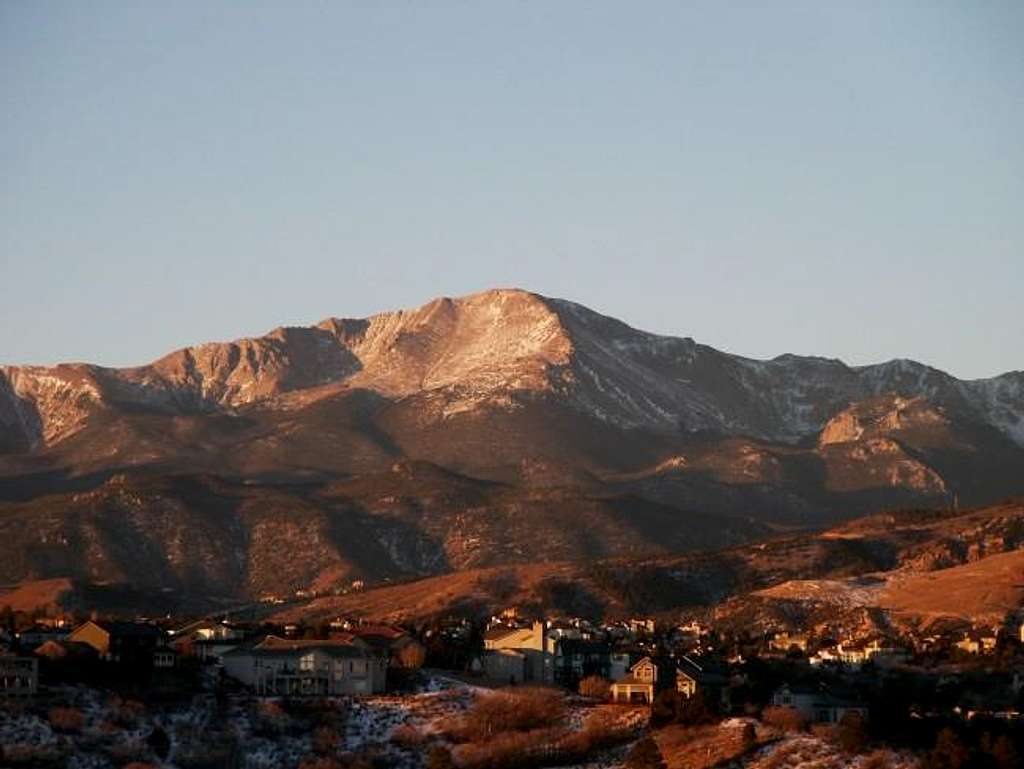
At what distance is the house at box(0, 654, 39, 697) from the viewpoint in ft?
439

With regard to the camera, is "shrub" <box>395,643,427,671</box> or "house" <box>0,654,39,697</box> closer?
"house" <box>0,654,39,697</box>

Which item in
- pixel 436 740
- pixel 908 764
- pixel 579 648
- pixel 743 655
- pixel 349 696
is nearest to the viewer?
pixel 908 764

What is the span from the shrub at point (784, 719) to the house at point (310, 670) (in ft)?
74.1

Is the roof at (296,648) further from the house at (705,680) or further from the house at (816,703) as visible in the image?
the house at (816,703)

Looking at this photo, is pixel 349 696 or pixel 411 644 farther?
pixel 411 644

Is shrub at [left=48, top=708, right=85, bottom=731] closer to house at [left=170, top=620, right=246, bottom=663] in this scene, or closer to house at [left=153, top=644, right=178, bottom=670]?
house at [left=153, top=644, right=178, bottom=670]

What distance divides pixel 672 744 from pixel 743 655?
5411cm

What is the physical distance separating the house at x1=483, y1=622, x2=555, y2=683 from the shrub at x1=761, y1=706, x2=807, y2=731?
79.5 ft

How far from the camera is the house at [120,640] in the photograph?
495 ft

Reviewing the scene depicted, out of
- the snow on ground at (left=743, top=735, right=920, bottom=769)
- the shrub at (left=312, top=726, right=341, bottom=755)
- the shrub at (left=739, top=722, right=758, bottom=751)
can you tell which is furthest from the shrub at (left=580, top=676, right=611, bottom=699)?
the snow on ground at (left=743, top=735, right=920, bottom=769)

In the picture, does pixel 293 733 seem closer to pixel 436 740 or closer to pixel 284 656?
pixel 436 740

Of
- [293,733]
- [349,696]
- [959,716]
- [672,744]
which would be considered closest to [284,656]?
[349,696]

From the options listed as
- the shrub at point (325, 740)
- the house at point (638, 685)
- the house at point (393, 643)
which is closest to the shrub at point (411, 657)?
the house at point (393, 643)

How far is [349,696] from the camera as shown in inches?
5610
